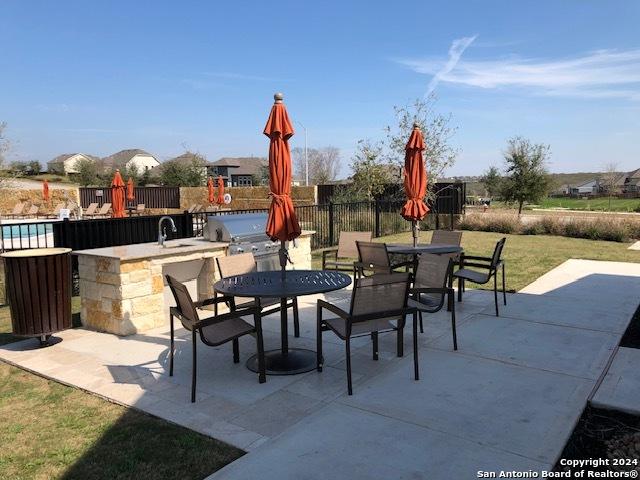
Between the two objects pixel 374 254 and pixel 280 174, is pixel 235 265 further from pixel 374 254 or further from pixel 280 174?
pixel 374 254

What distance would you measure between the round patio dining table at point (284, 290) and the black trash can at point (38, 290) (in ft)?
6.21

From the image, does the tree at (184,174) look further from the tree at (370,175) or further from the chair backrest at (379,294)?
the chair backrest at (379,294)

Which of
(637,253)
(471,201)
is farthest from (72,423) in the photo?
(471,201)

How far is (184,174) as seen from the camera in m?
42.8

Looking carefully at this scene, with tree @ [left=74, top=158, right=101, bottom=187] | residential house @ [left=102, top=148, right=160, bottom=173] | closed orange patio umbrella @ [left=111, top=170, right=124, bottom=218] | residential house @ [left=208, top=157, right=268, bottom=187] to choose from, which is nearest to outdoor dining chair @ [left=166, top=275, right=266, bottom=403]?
closed orange patio umbrella @ [left=111, top=170, right=124, bottom=218]

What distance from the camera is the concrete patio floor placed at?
115 inches

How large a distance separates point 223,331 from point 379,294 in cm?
135

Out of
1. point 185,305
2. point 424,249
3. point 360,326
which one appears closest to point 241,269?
point 185,305

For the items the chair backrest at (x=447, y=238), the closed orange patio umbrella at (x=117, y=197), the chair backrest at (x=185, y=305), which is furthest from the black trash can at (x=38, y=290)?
the closed orange patio umbrella at (x=117, y=197)

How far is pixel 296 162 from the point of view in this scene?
57312 millimetres

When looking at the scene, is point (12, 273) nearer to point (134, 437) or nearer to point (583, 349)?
point (134, 437)

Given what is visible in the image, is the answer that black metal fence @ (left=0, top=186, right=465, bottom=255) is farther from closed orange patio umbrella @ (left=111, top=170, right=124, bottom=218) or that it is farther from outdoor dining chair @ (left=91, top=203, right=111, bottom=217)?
outdoor dining chair @ (left=91, top=203, right=111, bottom=217)

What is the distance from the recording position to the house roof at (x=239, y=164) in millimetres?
73625

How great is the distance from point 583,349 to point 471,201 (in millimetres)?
43456
